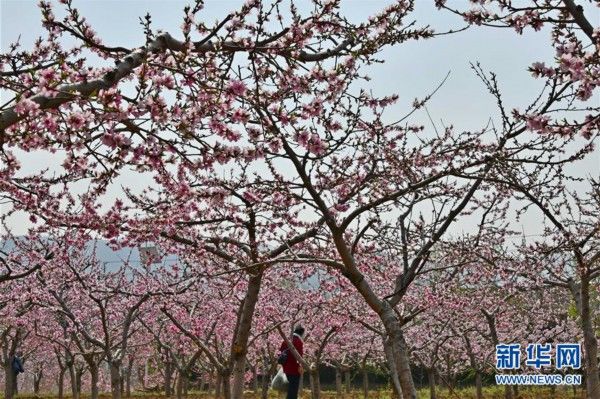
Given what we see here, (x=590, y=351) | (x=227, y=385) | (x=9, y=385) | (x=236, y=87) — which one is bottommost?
(x=9, y=385)

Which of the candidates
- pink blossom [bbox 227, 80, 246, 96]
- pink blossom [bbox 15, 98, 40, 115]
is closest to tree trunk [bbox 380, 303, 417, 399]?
pink blossom [bbox 227, 80, 246, 96]

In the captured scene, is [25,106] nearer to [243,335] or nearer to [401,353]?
[401,353]

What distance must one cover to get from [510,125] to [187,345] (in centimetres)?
2043

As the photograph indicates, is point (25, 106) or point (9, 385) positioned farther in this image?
point (9, 385)

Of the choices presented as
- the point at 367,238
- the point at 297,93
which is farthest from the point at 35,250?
the point at 297,93

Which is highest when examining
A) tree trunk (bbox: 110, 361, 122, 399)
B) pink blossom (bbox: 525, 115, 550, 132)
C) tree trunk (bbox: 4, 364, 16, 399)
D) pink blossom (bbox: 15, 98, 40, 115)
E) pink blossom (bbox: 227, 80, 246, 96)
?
pink blossom (bbox: 227, 80, 246, 96)

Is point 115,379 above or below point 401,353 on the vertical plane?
below

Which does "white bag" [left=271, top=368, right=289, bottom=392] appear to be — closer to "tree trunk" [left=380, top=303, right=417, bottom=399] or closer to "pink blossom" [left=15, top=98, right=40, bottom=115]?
"tree trunk" [left=380, top=303, right=417, bottom=399]

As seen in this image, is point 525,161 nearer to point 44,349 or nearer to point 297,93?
point 297,93

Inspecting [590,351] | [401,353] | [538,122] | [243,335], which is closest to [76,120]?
[538,122]

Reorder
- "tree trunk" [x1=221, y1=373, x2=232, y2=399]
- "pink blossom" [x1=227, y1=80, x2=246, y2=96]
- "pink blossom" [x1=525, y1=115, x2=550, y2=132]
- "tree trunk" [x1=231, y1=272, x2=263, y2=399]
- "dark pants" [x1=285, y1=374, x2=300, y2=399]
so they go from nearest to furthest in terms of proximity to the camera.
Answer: "pink blossom" [x1=525, y1=115, x2=550, y2=132]
"pink blossom" [x1=227, y1=80, x2=246, y2=96]
"tree trunk" [x1=231, y1=272, x2=263, y2=399]
"tree trunk" [x1=221, y1=373, x2=232, y2=399]
"dark pants" [x1=285, y1=374, x2=300, y2=399]

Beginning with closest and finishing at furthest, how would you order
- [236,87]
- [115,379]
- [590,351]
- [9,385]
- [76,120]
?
[76,120] < [236,87] < [590,351] < [115,379] < [9,385]

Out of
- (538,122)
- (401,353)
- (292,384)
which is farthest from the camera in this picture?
(292,384)

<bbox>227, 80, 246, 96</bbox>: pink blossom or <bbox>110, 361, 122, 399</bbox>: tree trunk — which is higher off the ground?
<bbox>227, 80, 246, 96</bbox>: pink blossom
